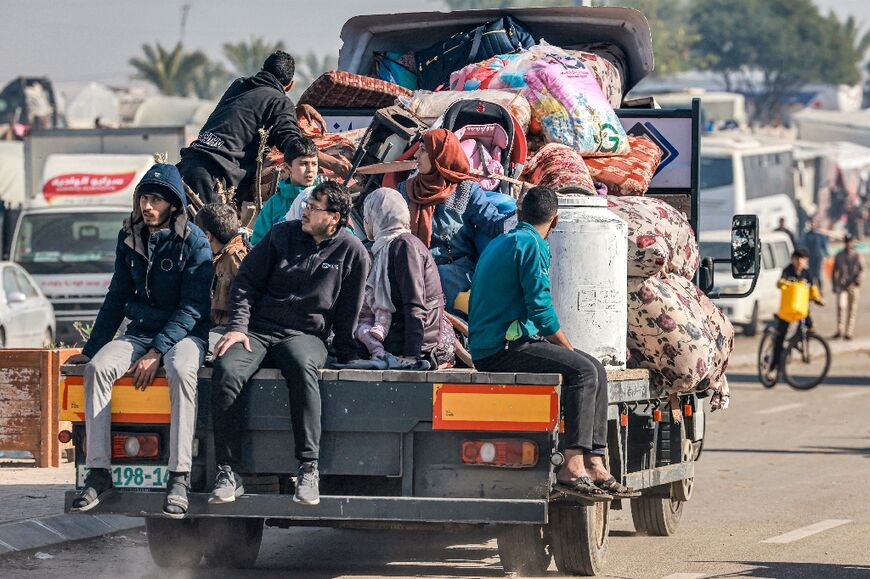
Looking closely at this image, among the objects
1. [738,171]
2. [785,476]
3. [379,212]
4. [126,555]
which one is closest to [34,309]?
[785,476]

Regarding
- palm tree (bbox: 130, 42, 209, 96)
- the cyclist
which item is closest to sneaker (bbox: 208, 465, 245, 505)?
the cyclist

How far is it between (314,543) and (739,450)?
682 centimetres

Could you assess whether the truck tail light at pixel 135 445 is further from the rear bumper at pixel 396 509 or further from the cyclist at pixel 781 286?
the cyclist at pixel 781 286

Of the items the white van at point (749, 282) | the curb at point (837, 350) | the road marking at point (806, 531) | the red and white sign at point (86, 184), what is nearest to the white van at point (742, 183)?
the white van at point (749, 282)

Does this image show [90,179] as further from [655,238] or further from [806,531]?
[655,238]

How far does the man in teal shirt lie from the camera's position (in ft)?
25.7

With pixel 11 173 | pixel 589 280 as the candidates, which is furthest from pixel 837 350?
pixel 589 280

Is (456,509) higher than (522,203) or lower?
lower

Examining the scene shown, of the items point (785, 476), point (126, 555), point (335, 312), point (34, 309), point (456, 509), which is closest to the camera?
point (456, 509)

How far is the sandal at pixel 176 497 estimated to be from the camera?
7672 millimetres

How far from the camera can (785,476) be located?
13961 mm

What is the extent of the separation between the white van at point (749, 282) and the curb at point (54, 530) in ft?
63.9

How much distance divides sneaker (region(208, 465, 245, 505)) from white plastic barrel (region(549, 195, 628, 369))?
6.19ft

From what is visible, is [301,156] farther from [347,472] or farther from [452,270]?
[347,472]
